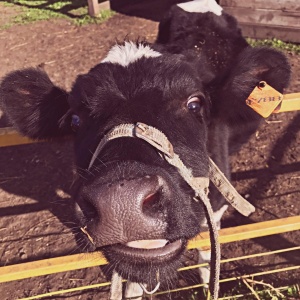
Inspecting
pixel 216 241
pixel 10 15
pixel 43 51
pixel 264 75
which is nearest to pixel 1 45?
pixel 43 51

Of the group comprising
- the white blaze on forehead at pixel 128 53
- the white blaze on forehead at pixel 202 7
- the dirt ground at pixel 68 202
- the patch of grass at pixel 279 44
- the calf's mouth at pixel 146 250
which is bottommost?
the dirt ground at pixel 68 202

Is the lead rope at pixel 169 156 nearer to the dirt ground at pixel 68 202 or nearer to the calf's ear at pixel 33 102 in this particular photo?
the calf's ear at pixel 33 102

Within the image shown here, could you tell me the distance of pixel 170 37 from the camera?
410 centimetres

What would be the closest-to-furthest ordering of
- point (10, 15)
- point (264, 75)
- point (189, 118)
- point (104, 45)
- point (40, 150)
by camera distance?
point (189, 118) → point (264, 75) → point (40, 150) → point (104, 45) → point (10, 15)

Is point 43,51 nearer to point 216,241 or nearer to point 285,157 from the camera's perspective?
point 285,157

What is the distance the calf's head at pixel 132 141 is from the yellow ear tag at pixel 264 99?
12 cm

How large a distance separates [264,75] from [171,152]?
1081 millimetres

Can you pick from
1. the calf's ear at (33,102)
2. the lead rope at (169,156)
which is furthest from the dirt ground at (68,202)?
the lead rope at (169,156)

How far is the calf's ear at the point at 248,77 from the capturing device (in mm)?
2342

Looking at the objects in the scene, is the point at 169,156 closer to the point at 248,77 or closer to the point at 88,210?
the point at 88,210

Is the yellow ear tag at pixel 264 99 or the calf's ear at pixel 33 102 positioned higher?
the yellow ear tag at pixel 264 99

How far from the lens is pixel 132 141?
1660 millimetres

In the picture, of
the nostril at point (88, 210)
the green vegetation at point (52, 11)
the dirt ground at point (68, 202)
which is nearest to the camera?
the nostril at point (88, 210)

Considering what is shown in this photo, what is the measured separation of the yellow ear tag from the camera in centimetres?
229
